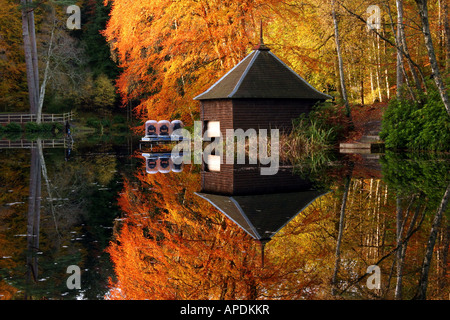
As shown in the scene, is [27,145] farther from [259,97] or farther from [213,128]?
[259,97]

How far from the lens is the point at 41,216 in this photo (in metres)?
10.1

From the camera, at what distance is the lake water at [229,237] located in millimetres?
5805

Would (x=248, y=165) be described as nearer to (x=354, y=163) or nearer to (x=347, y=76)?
(x=354, y=163)

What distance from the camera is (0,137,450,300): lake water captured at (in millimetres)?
5805

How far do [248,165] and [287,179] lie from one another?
4528mm

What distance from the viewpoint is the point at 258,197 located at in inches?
461

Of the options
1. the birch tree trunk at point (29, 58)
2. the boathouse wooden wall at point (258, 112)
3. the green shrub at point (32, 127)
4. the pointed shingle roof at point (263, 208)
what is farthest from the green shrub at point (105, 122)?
the pointed shingle roof at point (263, 208)

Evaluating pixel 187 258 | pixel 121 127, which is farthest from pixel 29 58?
pixel 187 258

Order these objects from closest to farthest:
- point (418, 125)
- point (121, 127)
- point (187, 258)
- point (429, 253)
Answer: point (429, 253) < point (187, 258) < point (418, 125) < point (121, 127)

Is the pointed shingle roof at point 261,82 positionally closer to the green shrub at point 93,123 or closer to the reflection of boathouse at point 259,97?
the reflection of boathouse at point 259,97

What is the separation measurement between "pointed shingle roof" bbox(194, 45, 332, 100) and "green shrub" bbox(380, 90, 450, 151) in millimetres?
3011

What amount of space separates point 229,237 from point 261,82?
16.4 m

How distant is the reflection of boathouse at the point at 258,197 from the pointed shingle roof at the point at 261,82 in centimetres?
675
